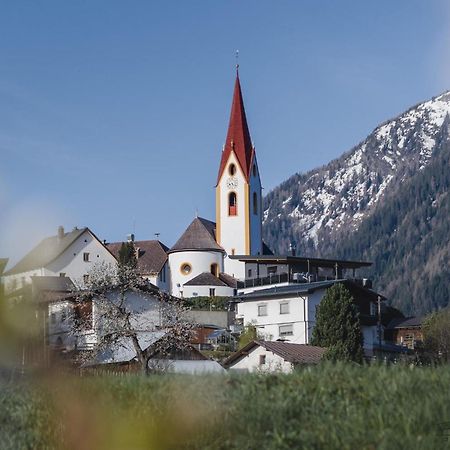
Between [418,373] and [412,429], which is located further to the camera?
[418,373]

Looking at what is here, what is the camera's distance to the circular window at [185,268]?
86.4 metres

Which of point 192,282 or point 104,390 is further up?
point 192,282

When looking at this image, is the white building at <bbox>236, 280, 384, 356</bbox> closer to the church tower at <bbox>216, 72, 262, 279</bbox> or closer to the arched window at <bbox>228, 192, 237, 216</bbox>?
the church tower at <bbox>216, 72, 262, 279</bbox>

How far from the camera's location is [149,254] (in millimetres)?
90188

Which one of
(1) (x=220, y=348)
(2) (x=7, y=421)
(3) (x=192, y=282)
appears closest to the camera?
(2) (x=7, y=421)

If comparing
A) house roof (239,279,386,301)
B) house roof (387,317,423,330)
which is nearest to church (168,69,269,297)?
house roof (387,317,423,330)

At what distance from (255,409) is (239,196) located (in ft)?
265

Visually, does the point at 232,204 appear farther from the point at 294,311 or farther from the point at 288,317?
the point at 294,311

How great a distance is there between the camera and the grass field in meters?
10.4

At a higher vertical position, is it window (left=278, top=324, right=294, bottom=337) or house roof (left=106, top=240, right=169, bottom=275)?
Result: house roof (left=106, top=240, right=169, bottom=275)

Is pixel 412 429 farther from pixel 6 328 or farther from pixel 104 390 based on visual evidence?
pixel 6 328

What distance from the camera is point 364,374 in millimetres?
11492

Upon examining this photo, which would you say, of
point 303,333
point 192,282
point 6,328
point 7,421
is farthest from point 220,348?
point 6,328

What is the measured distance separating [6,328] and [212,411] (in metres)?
5.29
